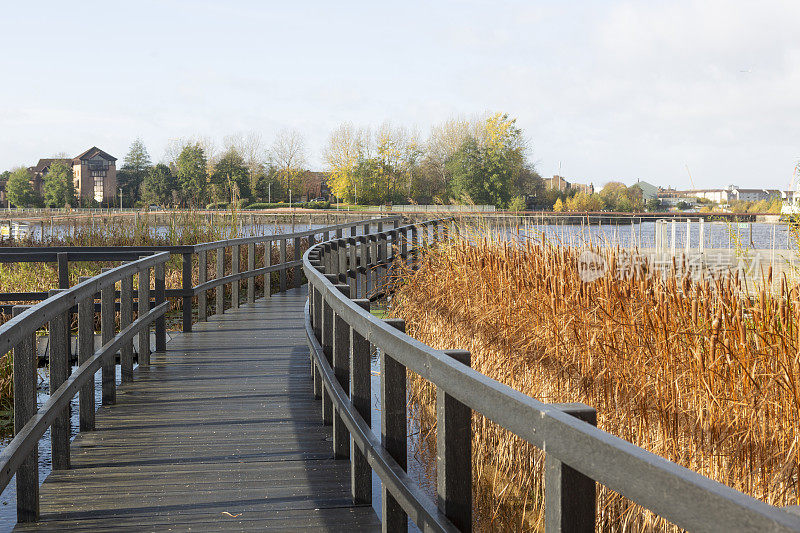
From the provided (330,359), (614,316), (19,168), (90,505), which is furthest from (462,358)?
(19,168)

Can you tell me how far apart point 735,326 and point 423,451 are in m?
2.80

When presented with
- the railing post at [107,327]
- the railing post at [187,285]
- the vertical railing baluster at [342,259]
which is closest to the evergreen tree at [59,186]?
the vertical railing baluster at [342,259]

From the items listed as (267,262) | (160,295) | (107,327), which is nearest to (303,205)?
(267,262)

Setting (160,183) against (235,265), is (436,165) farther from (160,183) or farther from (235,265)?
(235,265)

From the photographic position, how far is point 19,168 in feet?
425

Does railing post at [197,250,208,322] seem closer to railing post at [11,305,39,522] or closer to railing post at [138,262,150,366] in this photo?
railing post at [138,262,150,366]

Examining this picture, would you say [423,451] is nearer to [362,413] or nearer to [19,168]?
[362,413]

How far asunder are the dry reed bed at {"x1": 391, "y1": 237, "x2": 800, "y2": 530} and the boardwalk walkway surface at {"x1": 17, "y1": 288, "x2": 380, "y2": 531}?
1.20 m

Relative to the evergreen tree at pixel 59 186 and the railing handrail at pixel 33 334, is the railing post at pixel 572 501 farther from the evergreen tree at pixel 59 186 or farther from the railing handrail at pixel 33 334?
the evergreen tree at pixel 59 186

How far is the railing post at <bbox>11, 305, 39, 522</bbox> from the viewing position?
3914 millimetres

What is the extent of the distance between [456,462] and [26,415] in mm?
2530

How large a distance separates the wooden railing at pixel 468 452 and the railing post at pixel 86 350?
5.33 ft

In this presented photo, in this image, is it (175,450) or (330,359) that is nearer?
(175,450)

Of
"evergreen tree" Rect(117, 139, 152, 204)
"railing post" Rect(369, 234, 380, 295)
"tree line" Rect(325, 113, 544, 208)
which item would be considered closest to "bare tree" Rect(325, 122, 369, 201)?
"tree line" Rect(325, 113, 544, 208)
